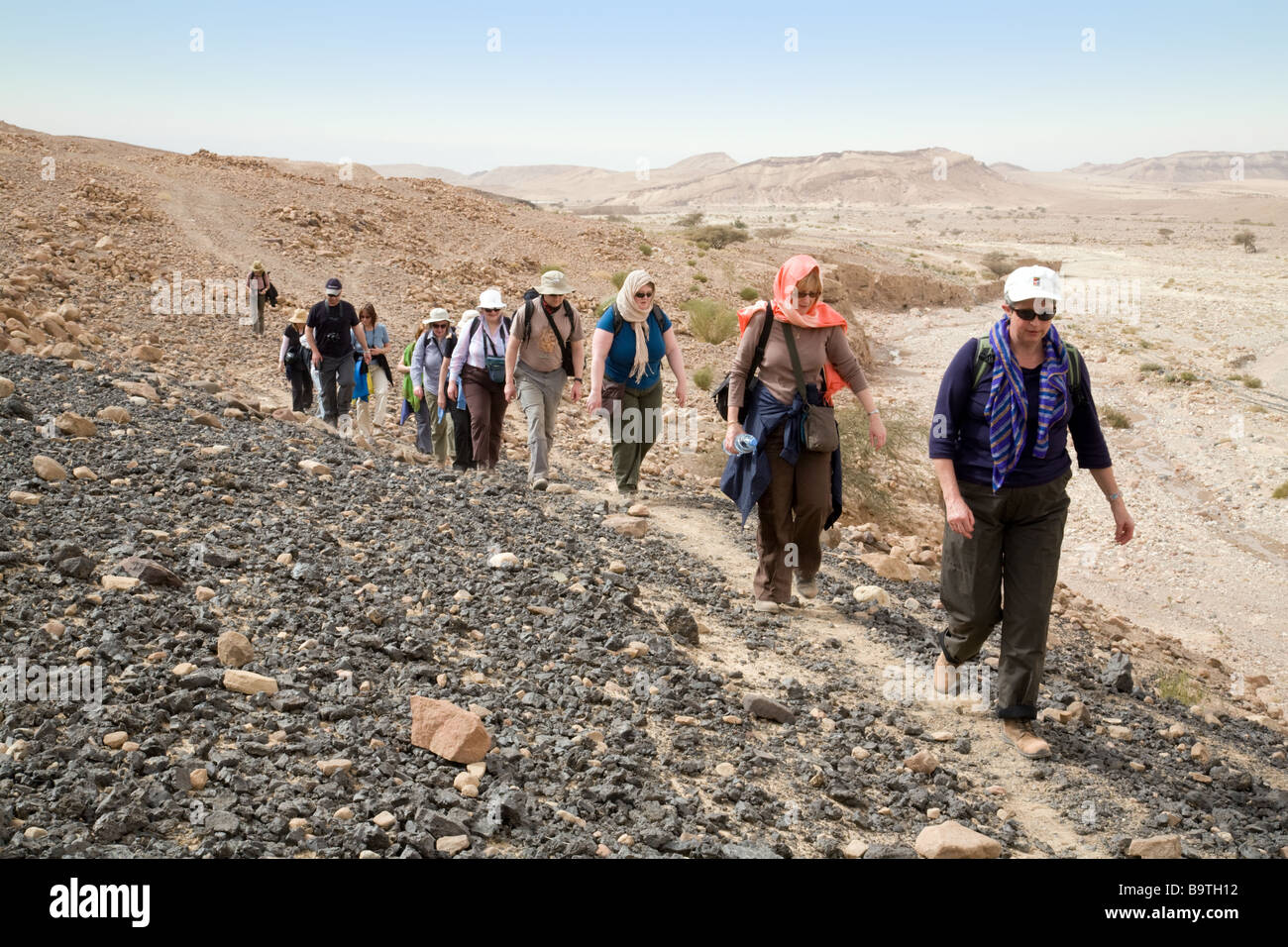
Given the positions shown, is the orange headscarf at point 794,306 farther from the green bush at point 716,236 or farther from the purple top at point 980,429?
the green bush at point 716,236

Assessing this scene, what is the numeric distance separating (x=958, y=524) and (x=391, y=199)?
25501 mm

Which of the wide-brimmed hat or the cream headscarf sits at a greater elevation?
the wide-brimmed hat

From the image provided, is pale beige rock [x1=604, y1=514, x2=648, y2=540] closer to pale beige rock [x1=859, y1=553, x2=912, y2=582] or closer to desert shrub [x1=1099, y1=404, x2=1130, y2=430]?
pale beige rock [x1=859, y1=553, x2=912, y2=582]

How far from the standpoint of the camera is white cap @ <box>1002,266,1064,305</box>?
368 cm

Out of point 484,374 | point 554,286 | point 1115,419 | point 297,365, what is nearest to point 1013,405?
point 554,286

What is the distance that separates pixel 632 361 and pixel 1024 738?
3.70 m

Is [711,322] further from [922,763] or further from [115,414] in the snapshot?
[922,763]

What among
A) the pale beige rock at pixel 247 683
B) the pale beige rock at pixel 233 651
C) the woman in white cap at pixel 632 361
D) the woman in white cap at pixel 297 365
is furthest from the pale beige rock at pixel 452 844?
the woman in white cap at pixel 297 365

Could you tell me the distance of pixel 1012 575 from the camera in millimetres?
4066

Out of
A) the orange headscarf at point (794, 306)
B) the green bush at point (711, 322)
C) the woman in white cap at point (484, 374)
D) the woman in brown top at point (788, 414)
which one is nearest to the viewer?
the orange headscarf at point (794, 306)

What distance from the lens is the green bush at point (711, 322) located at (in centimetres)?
1792

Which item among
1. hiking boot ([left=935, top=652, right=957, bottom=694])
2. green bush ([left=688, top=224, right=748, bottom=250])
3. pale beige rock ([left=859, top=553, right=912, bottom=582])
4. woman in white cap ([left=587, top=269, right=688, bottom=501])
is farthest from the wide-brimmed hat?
green bush ([left=688, top=224, right=748, bottom=250])

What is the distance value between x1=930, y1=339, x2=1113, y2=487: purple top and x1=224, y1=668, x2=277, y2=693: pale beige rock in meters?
2.66

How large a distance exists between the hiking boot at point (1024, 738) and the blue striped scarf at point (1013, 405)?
1059 mm
